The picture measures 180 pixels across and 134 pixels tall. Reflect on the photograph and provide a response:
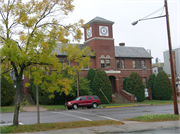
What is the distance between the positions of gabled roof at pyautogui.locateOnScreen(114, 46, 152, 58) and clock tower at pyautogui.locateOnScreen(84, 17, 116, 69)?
2671mm

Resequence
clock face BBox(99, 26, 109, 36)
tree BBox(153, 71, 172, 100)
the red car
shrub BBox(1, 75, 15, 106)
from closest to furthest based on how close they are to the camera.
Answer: the red car
shrub BBox(1, 75, 15, 106)
clock face BBox(99, 26, 109, 36)
tree BBox(153, 71, 172, 100)

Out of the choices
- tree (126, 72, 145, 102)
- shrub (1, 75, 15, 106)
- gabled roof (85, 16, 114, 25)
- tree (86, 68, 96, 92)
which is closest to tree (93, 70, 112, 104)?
tree (86, 68, 96, 92)

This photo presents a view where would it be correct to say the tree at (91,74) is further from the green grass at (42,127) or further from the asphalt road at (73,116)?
the green grass at (42,127)

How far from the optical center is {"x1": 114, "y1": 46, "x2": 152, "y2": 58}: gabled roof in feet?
135

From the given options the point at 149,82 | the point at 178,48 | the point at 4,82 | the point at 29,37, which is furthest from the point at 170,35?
the point at 178,48

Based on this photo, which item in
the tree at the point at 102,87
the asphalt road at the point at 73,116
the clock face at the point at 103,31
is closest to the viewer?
the asphalt road at the point at 73,116

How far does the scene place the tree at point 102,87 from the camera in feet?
105

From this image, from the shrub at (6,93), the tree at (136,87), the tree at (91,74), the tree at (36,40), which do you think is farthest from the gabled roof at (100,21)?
the tree at (36,40)

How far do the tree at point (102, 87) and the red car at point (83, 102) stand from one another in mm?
A: 6239

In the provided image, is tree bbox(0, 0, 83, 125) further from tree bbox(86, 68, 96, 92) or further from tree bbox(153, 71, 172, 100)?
tree bbox(153, 71, 172, 100)

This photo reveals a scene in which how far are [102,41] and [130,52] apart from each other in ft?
26.8

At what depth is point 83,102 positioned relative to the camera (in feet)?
82.3

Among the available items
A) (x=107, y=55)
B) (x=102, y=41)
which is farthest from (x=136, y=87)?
(x=102, y=41)

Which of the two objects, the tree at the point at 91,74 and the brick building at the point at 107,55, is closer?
the tree at the point at 91,74
